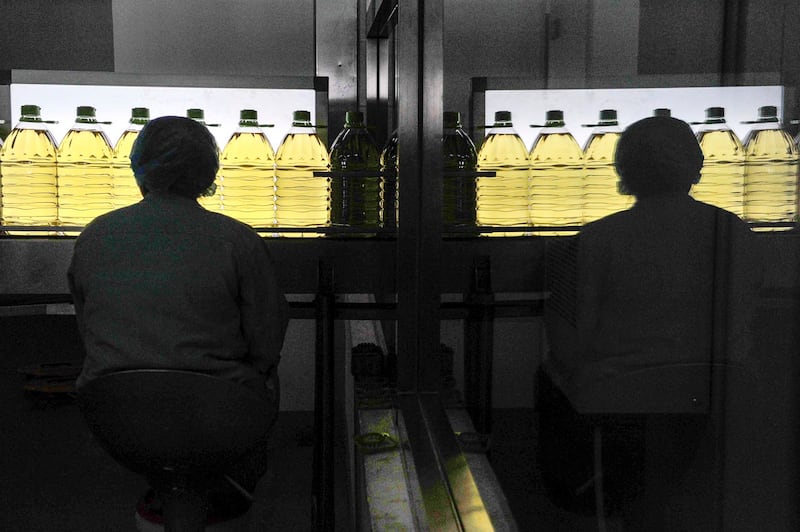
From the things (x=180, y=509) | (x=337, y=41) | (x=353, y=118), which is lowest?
(x=180, y=509)

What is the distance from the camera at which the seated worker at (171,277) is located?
1417 mm

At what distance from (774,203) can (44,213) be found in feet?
4.98

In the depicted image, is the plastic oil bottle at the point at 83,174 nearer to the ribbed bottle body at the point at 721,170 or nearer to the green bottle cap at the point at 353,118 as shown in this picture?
the green bottle cap at the point at 353,118

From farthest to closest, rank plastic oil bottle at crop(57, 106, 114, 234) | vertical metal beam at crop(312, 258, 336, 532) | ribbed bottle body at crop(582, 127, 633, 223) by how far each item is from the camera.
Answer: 1. plastic oil bottle at crop(57, 106, 114, 234)
2. vertical metal beam at crop(312, 258, 336, 532)
3. ribbed bottle body at crop(582, 127, 633, 223)

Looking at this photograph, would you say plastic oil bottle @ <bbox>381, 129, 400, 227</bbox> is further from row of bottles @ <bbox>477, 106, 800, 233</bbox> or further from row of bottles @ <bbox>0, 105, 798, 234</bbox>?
row of bottles @ <bbox>477, 106, 800, 233</bbox>

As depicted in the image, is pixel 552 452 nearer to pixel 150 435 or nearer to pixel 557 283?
pixel 557 283

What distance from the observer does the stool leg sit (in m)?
1.44

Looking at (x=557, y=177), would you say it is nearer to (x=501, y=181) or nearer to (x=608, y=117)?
(x=608, y=117)

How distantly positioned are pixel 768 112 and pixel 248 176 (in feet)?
4.94

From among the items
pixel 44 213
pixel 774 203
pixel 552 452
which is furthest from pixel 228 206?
pixel 774 203

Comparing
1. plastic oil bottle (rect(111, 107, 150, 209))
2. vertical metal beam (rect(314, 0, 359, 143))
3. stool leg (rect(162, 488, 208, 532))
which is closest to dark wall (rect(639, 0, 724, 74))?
stool leg (rect(162, 488, 208, 532))

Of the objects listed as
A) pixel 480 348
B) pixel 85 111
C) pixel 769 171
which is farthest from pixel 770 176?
pixel 85 111

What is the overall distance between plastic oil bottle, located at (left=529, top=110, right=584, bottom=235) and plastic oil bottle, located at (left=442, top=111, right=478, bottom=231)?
2.11ft

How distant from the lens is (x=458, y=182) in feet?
4.46
